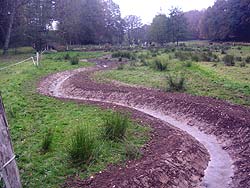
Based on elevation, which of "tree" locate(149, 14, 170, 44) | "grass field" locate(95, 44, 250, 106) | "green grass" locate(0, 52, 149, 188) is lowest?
"green grass" locate(0, 52, 149, 188)

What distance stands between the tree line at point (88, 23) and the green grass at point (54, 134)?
2649 cm

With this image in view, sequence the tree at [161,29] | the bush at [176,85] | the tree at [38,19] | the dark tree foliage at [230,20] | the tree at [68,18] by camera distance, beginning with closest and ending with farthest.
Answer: the bush at [176,85], the tree at [38,19], the tree at [68,18], the dark tree foliage at [230,20], the tree at [161,29]

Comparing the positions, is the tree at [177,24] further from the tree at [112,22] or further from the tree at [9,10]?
the tree at [9,10]

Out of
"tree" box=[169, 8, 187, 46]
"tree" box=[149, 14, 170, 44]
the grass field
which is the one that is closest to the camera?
the grass field

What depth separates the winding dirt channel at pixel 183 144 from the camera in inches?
244

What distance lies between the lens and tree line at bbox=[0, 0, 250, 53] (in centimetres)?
3878

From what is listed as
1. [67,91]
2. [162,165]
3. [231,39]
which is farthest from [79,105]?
[231,39]

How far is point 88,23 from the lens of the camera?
1944 inches

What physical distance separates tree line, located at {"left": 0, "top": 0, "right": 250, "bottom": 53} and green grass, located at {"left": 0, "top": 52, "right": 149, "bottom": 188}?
26.5m

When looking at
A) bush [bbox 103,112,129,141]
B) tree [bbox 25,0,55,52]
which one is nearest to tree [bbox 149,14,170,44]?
tree [bbox 25,0,55,52]

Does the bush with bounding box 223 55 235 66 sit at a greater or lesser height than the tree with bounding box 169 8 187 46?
lesser

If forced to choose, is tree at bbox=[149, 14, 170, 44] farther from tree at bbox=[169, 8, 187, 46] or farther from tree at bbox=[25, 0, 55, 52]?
tree at bbox=[25, 0, 55, 52]

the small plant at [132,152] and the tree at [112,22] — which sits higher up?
the tree at [112,22]

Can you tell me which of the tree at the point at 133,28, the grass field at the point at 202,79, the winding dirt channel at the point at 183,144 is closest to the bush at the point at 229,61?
the grass field at the point at 202,79
